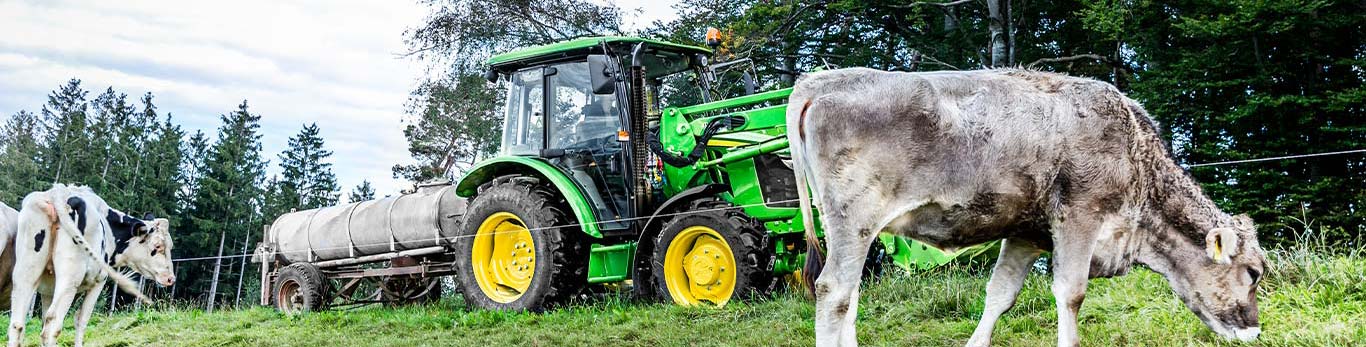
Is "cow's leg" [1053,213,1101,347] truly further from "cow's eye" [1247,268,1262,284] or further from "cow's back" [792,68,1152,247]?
→ "cow's eye" [1247,268,1262,284]

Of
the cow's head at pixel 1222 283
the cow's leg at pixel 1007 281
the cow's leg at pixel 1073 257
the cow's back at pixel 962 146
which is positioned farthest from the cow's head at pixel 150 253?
the cow's head at pixel 1222 283

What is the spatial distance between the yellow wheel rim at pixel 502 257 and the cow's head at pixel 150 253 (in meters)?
2.53

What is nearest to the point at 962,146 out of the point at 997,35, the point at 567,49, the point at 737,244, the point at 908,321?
the point at 908,321

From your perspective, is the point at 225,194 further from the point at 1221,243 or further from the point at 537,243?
the point at 1221,243

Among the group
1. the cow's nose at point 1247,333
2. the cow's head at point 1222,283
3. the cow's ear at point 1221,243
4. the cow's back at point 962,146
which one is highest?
the cow's back at point 962,146

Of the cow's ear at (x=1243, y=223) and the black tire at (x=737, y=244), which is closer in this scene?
the cow's ear at (x=1243, y=223)

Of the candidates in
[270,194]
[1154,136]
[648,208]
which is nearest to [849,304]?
[1154,136]

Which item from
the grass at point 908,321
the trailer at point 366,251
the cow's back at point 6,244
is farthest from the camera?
the trailer at point 366,251

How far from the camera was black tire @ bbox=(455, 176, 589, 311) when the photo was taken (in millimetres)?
8797

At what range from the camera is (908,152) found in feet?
14.3

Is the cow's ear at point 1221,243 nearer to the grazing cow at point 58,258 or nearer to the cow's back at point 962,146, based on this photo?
the cow's back at point 962,146

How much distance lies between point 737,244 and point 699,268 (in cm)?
59

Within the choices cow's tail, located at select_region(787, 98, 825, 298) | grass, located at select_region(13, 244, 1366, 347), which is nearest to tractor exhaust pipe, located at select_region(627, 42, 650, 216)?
grass, located at select_region(13, 244, 1366, 347)

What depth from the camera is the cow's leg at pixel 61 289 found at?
7.14 meters
